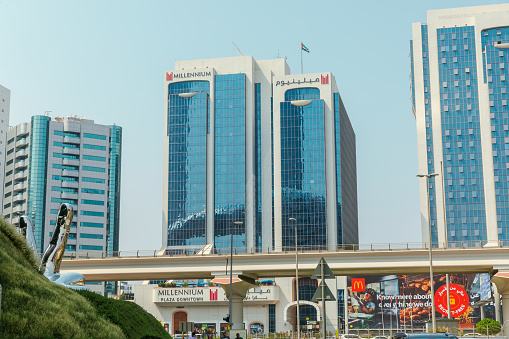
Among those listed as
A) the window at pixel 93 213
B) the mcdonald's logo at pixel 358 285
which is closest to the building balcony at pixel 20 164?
the window at pixel 93 213

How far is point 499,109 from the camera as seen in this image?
147 m

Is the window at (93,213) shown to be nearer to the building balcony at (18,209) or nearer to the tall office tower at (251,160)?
the building balcony at (18,209)

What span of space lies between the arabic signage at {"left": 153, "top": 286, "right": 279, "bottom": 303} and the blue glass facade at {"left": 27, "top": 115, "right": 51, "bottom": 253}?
6056cm

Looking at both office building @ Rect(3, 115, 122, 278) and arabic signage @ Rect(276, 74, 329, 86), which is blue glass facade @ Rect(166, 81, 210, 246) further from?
office building @ Rect(3, 115, 122, 278)

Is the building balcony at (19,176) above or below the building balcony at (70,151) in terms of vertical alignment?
below

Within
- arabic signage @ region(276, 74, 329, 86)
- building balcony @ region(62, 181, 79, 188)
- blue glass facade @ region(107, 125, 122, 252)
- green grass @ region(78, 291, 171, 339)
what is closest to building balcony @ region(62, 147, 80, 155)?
blue glass facade @ region(107, 125, 122, 252)

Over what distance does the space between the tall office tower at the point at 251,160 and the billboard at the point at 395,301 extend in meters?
38.5

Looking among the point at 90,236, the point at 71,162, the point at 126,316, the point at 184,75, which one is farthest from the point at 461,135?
the point at 126,316

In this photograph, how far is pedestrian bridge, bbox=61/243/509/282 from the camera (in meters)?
60.2

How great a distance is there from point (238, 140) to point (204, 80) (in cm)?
1693

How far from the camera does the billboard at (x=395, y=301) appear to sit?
101 metres

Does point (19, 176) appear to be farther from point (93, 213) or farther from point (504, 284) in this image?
point (504, 284)

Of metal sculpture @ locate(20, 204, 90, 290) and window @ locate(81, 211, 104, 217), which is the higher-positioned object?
window @ locate(81, 211, 104, 217)

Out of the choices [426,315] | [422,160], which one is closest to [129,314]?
[426,315]
